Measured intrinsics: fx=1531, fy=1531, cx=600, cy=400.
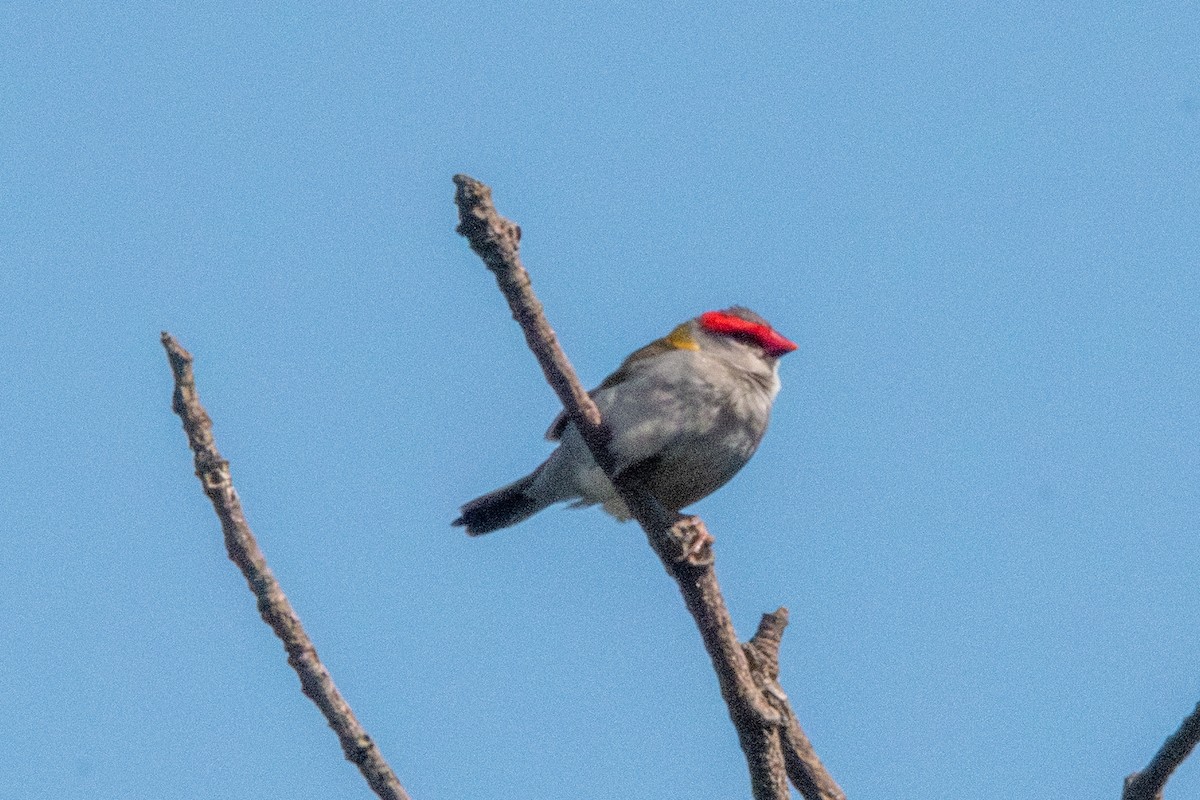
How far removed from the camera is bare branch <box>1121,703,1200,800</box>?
3773 millimetres

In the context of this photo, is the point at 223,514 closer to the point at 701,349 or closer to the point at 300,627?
the point at 300,627

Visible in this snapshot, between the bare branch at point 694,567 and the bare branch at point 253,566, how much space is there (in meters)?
1.18

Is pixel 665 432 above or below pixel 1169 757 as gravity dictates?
above

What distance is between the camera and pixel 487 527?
27.9 feet

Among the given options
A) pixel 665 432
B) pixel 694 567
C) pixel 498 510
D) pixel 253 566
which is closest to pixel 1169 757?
pixel 694 567

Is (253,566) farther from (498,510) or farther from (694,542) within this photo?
(498,510)

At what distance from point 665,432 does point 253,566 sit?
3534mm

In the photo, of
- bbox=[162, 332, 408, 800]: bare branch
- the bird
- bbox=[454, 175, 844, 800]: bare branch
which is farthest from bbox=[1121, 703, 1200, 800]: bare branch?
the bird

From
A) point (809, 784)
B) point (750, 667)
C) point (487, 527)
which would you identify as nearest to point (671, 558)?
point (750, 667)

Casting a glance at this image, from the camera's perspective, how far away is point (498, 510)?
8477 millimetres

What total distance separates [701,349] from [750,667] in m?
3.46

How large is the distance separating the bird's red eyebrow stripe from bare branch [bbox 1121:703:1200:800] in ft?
16.5

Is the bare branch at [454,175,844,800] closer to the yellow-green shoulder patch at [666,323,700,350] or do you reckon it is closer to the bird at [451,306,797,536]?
the bird at [451,306,797,536]

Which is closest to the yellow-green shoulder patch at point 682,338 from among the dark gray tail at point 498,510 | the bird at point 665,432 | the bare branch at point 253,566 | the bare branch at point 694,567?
the bird at point 665,432
